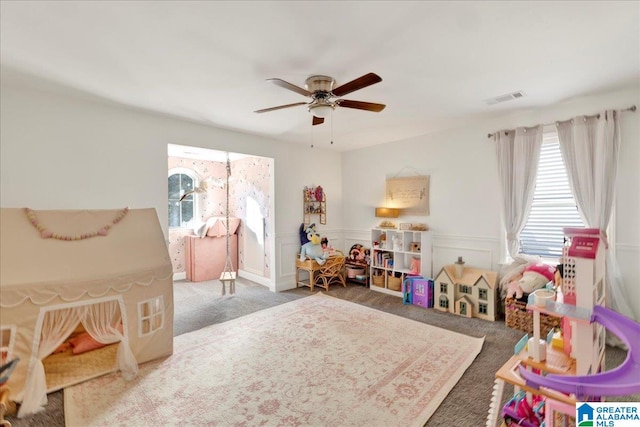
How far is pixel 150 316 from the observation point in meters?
2.73

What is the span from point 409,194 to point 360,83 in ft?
10.2

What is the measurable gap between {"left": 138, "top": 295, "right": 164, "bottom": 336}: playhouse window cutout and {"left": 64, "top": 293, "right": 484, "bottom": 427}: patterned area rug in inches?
12.7

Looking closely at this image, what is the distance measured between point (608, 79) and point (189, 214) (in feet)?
22.5

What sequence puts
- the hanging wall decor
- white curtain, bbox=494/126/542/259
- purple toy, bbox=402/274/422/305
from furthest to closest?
the hanging wall decor → purple toy, bbox=402/274/422/305 → white curtain, bbox=494/126/542/259

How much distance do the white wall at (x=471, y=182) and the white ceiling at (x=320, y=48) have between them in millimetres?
457

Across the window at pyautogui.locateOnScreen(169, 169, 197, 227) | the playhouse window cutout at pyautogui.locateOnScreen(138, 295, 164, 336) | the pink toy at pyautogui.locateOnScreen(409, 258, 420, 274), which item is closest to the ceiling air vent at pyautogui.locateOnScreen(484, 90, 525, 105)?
the pink toy at pyautogui.locateOnScreen(409, 258, 420, 274)

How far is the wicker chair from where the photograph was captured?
16.9 feet

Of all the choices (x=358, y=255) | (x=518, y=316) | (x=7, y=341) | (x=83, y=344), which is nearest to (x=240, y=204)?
(x=358, y=255)

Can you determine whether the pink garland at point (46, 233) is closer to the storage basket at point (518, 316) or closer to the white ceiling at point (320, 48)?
the white ceiling at point (320, 48)

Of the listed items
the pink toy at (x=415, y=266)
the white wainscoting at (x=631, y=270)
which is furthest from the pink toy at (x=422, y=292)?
the white wainscoting at (x=631, y=270)

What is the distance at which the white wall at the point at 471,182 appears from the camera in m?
3.05

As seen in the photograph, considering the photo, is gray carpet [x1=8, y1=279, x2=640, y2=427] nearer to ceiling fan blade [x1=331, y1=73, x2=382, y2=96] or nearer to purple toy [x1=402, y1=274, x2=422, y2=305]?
purple toy [x1=402, y1=274, x2=422, y2=305]

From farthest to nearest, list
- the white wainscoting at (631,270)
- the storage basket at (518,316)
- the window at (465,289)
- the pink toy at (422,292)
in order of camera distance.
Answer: the pink toy at (422,292) → the window at (465,289) → the storage basket at (518,316) → the white wainscoting at (631,270)

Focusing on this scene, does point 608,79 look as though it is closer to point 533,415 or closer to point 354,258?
point 533,415
